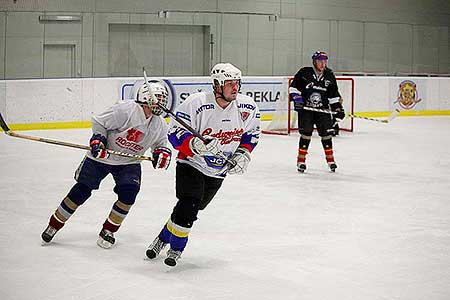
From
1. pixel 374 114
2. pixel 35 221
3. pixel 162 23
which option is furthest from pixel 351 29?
pixel 35 221

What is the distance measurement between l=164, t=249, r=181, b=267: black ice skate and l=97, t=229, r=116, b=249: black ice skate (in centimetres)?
61

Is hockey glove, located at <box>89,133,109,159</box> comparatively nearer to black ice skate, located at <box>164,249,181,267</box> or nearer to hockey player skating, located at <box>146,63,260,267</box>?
hockey player skating, located at <box>146,63,260,267</box>

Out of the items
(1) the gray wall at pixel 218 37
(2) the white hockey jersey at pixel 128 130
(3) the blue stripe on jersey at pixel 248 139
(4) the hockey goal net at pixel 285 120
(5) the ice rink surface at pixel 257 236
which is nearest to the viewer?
(5) the ice rink surface at pixel 257 236

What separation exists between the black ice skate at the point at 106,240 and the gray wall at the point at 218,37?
7429mm

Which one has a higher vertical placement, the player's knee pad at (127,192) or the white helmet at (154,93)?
the white helmet at (154,93)

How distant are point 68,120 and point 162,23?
3.15 meters

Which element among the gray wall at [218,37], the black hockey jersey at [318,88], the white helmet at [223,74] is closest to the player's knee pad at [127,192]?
the white helmet at [223,74]

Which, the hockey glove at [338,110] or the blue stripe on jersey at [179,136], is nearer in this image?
the blue stripe on jersey at [179,136]

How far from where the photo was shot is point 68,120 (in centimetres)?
1121

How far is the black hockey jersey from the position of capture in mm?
8094

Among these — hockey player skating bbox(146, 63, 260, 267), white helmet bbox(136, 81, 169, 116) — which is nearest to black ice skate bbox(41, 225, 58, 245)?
hockey player skating bbox(146, 63, 260, 267)

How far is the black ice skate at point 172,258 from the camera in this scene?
425cm

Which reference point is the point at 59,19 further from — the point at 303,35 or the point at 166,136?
the point at 166,136

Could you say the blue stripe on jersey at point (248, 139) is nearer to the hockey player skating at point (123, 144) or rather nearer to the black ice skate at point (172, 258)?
the hockey player skating at point (123, 144)
